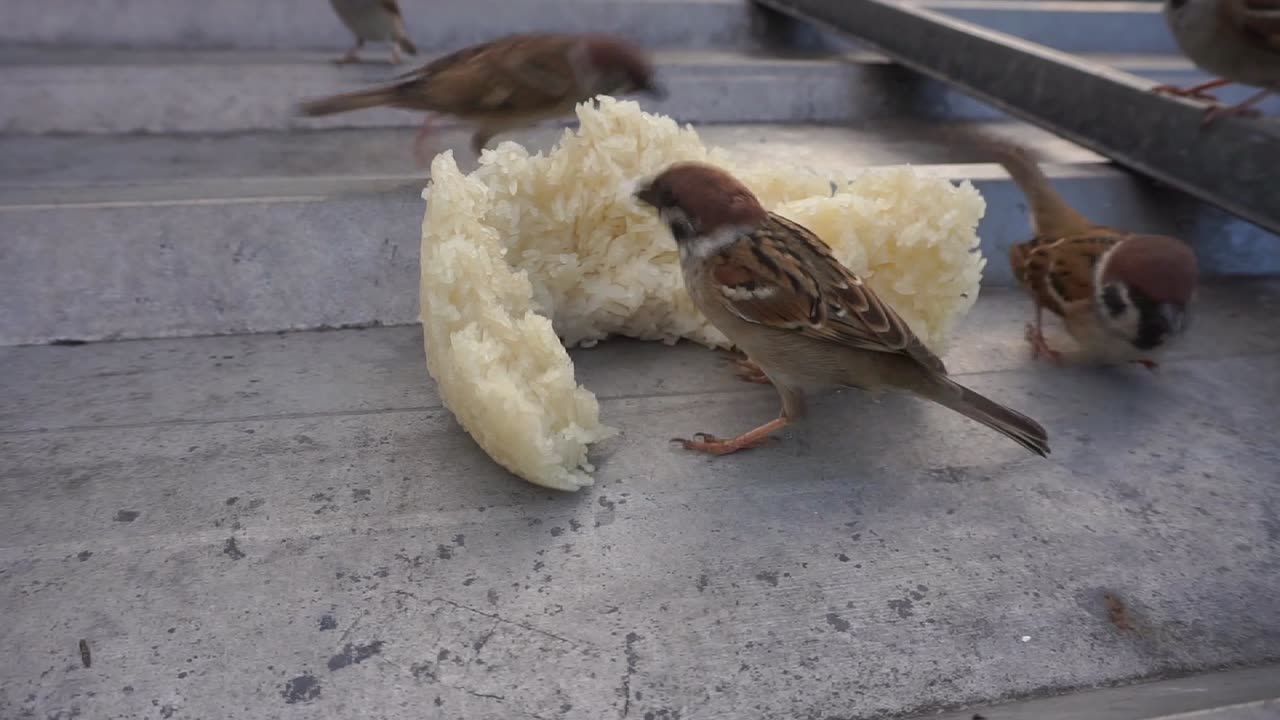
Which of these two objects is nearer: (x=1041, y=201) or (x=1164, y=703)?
(x=1164, y=703)

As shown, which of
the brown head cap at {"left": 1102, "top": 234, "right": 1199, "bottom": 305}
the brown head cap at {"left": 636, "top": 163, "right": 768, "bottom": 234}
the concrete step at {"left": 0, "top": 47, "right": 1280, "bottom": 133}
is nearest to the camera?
the brown head cap at {"left": 636, "top": 163, "right": 768, "bottom": 234}

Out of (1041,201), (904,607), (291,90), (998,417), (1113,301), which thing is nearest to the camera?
(904,607)

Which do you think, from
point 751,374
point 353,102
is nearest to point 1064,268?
→ point 751,374

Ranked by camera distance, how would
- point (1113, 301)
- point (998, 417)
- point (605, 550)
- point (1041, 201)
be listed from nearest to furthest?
point (605, 550) → point (998, 417) → point (1113, 301) → point (1041, 201)

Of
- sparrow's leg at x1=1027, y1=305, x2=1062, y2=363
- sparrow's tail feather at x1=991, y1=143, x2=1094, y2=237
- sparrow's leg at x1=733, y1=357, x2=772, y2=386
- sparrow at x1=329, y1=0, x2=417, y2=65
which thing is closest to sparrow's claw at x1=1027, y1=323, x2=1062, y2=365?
sparrow's leg at x1=1027, y1=305, x2=1062, y2=363

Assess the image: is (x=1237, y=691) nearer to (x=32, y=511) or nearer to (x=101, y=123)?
(x=32, y=511)

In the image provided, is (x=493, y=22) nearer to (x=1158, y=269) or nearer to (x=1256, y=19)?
(x=1256, y=19)

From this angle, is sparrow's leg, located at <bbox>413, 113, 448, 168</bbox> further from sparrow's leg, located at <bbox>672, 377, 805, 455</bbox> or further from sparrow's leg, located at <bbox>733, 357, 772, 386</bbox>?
sparrow's leg, located at <bbox>672, 377, 805, 455</bbox>
